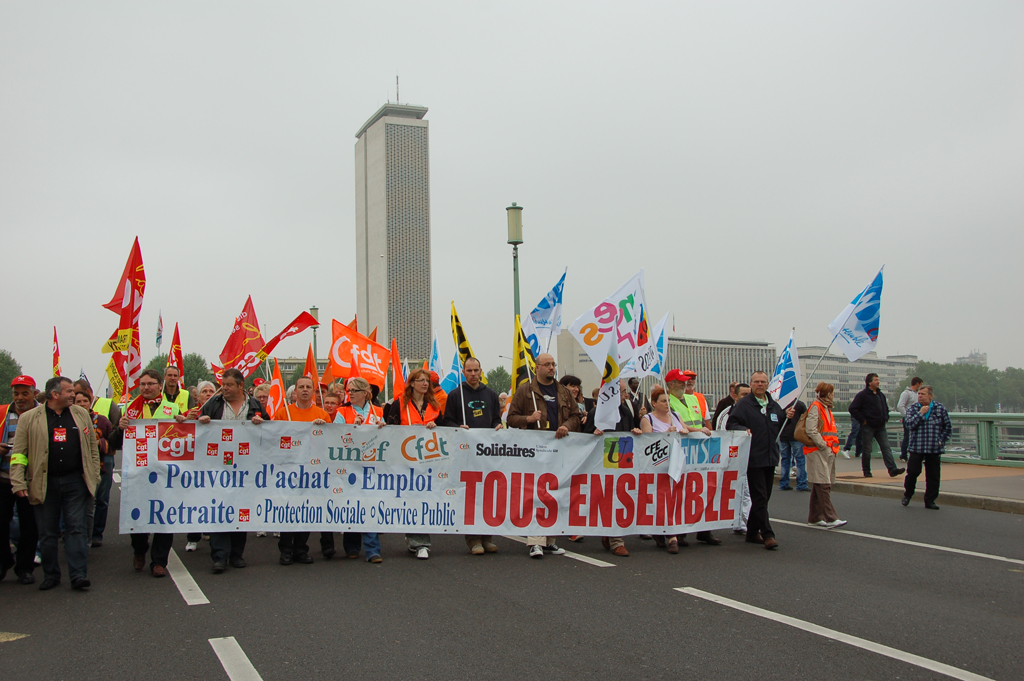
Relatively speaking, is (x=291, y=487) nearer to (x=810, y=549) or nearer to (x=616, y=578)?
(x=616, y=578)

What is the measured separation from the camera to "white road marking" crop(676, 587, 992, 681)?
4598 mm

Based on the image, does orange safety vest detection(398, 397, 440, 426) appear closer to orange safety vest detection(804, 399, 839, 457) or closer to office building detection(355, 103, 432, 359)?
orange safety vest detection(804, 399, 839, 457)

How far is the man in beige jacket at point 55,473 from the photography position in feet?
22.4

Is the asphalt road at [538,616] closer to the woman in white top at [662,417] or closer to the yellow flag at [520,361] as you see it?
the woman in white top at [662,417]

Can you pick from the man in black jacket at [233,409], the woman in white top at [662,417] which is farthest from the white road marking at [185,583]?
the woman in white top at [662,417]

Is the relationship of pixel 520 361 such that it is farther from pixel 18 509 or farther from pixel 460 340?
pixel 18 509

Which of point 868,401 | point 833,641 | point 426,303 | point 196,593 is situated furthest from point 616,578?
point 426,303

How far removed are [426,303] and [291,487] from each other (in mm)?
158939

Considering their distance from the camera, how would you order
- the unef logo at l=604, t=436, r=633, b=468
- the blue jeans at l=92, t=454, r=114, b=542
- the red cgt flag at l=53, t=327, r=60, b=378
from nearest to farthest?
the unef logo at l=604, t=436, r=633, b=468
the blue jeans at l=92, t=454, r=114, b=542
the red cgt flag at l=53, t=327, r=60, b=378

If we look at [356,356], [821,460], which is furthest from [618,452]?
[356,356]

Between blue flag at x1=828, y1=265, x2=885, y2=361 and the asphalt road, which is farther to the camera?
blue flag at x1=828, y1=265, x2=885, y2=361

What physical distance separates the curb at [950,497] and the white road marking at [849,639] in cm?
718

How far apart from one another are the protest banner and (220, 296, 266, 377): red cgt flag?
16.0ft

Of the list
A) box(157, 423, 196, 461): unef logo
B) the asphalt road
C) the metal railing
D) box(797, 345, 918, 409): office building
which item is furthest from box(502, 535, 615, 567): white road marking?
box(797, 345, 918, 409): office building
